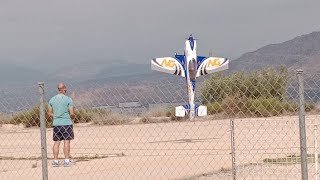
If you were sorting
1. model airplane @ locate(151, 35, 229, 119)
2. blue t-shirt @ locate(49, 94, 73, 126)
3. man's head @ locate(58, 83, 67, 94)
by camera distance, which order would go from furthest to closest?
model airplane @ locate(151, 35, 229, 119), man's head @ locate(58, 83, 67, 94), blue t-shirt @ locate(49, 94, 73, 126)

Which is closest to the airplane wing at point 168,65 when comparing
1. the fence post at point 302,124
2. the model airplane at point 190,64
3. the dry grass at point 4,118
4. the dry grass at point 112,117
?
the model airplane at point 190,64

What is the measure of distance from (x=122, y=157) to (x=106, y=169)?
3055mm

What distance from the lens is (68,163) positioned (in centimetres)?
1719

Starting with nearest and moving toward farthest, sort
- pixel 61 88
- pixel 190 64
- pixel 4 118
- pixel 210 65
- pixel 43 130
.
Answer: pixel 43 130 < pixel 61 88 < pixel 4 118 < pixel 190 64 < pixel 210 65

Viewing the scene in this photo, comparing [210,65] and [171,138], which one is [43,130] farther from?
[210,65]

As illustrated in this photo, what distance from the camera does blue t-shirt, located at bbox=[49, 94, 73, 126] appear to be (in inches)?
655

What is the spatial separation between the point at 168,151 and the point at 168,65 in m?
18.6

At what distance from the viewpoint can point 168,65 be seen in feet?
138

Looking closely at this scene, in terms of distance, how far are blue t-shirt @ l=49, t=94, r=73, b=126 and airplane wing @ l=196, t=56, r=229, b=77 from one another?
24619 mm

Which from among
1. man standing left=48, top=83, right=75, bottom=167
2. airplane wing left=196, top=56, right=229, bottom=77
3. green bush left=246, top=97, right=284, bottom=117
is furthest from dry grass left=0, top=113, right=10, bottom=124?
man standing left=48, top=83, right=75, bottom=167

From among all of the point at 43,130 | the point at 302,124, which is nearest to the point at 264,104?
the point at 43,130

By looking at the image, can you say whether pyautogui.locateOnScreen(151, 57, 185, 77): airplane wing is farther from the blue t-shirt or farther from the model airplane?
the blue t-shirt

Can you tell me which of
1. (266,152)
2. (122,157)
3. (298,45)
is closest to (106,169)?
(122,157)

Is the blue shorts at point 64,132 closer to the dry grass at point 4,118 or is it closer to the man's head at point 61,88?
the man's head at point 61,88
